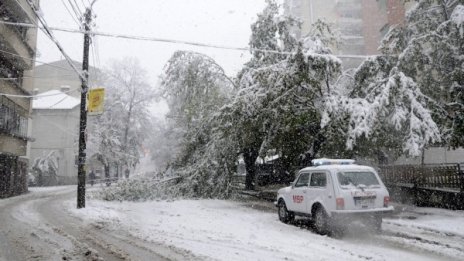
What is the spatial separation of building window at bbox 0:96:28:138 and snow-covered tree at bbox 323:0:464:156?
62.4ft

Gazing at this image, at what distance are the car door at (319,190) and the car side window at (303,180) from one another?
10.2 inches

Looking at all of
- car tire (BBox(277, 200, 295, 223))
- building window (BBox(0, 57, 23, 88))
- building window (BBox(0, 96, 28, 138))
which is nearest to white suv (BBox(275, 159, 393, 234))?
car tire (BBox(277, 200, 295, 223))

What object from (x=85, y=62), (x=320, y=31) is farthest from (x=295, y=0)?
(x=85, y=62)

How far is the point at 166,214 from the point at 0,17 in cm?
1904

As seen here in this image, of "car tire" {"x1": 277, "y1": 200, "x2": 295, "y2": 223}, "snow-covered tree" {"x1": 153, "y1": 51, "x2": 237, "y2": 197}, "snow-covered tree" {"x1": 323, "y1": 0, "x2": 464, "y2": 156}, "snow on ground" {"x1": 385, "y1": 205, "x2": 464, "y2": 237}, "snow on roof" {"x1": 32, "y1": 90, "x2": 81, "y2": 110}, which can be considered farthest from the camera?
"snow on roof" {"x1": 32, "y1": 90, "x2": 81, "y2": 110}

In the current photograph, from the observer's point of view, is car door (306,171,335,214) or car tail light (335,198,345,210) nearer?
car tail light (335,198,345,210)

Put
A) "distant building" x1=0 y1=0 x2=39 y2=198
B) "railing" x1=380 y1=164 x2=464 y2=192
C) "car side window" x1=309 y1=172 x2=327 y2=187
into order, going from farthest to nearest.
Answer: "distant building" x1=0 y1=0 x2=39 y2=198, "railing" x1=380 y1=164 x2=464 y2=192, "car side window" x1=309 y1=172 x2=327 y2=187

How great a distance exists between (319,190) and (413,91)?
21.4 ft

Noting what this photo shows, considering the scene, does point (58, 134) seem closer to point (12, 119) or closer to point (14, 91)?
point (14, 91)

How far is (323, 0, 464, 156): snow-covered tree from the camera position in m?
14.0

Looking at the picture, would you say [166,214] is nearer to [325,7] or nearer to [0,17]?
[0,17]

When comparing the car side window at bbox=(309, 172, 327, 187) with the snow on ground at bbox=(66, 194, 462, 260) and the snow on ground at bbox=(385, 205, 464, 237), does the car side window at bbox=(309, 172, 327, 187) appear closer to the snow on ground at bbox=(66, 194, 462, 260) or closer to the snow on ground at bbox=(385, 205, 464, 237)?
the snow on ground at bbox=(66, 194, 462, 260)

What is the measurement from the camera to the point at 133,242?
9.17m

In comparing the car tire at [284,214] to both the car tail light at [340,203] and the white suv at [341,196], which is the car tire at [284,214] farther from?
the car tail light at [340,203]
